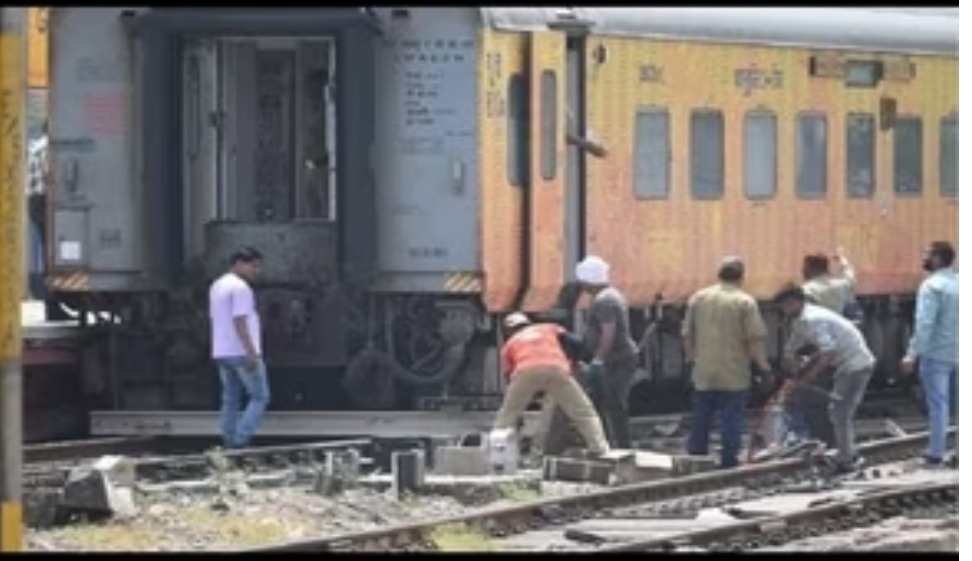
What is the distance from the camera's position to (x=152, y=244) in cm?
2153

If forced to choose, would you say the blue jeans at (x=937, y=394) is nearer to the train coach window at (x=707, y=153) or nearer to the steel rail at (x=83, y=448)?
the train coach window at (x=707, y=153)

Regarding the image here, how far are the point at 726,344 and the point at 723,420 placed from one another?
59 cm

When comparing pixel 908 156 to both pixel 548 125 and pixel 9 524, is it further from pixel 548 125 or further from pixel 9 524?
pixel 9 524

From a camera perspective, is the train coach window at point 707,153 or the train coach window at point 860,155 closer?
the train coach window at point 707,153

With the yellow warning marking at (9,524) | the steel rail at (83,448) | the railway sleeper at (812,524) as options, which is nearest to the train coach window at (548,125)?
the steel rail at (83,448)

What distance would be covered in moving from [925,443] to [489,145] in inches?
155

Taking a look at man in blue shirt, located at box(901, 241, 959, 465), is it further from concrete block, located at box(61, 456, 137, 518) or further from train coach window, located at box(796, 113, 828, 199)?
concrete block, located at box(61, 456, 137, 518)

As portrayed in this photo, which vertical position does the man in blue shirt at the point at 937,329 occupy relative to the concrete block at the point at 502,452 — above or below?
above

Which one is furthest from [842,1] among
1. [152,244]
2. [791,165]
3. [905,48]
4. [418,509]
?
[418,509]

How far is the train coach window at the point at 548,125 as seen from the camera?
2147cm

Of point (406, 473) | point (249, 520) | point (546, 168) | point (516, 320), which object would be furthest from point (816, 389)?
point (249, 520)

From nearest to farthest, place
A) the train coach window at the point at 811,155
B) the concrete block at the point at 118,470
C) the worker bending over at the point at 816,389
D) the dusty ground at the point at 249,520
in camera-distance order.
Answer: the dusty ground at the point at 249,520 → the concrete block at the point at 118,470 → the worker bending over at the point at 816,389 → the train coach window at the point at 811,155


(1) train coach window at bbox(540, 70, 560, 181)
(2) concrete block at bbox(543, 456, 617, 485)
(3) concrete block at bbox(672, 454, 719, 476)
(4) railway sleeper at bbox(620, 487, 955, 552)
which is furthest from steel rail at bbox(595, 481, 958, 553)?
(1) train coach window at bbox(540, 70, 560, 181)

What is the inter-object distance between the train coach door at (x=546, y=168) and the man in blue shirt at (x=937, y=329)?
10.2 feet
